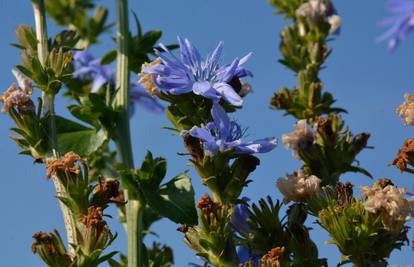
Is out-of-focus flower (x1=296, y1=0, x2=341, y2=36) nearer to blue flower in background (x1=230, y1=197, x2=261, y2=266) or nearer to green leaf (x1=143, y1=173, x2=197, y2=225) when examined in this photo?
green leaf (x1=143, y1=173, x2=197, y2=225)

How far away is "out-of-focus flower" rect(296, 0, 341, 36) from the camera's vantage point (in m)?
4.76

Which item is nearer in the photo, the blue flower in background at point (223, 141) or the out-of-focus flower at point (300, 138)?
the blue flower in background at point (223, 141)

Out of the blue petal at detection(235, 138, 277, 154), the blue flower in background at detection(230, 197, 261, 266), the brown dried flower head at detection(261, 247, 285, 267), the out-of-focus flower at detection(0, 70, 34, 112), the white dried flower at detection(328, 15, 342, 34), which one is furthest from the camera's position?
the white dried flower at detection(328, 15, 342, 34)

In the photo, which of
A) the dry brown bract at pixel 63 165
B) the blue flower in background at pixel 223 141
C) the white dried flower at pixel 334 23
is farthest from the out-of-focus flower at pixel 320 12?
the dry brown bract at pixel 63 165

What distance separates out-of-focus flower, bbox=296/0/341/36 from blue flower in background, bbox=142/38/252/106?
149cm

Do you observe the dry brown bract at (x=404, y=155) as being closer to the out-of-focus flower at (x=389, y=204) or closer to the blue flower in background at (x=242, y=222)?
the out-of-focus flower at (x=389, y=204)

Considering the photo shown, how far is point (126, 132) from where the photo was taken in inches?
138

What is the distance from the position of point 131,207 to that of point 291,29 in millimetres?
1901

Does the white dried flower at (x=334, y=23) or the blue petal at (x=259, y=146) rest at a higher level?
the white dried flower at (x=334, y=23)

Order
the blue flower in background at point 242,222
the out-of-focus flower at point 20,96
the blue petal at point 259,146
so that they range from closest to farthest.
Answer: the blue petal at point 259,146
the blue flower in background at point 242,222
the out-of-focus flower at point 20,96

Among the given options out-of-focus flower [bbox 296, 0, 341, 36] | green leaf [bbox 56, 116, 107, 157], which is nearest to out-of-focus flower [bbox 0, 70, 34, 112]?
green leaf [bbox 56, 116, 107, 157]

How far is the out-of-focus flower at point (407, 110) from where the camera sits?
3375 millimetres

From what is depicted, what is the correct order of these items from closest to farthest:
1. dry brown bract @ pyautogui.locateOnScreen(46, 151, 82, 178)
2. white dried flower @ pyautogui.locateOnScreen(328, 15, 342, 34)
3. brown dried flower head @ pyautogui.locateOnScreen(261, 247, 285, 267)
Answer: brown dried flower head @ pyautogui.locateOnScreen(261, 247, 285, 267), dry brown bract @ pyautogui.locateOnScreen(46, 151, 82, 178), white dried flower @ pyautogui.locateOnScreen(328, 15, 342, 34)

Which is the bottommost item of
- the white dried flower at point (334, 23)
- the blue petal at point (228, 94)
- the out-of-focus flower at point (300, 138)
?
the blue petal at point (228, 94)
